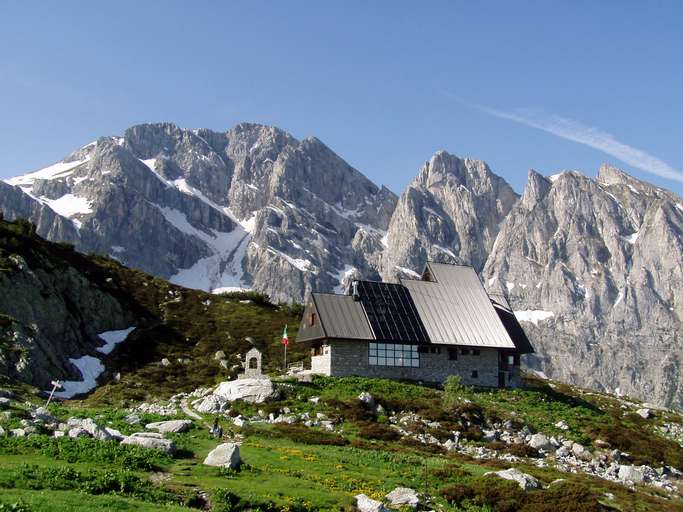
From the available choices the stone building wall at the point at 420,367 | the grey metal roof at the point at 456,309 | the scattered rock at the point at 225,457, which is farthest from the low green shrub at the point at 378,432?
the grey metal roof at the point at 456,309

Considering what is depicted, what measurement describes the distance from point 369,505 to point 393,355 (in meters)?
41.2

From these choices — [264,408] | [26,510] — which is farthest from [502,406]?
[26,510]

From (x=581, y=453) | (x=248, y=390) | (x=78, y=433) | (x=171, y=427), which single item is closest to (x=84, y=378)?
(x=248, y=390)

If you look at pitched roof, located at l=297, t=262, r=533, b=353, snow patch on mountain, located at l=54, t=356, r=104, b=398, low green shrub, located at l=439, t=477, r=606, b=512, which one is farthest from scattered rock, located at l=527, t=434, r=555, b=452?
snow patch on mountain, located at l=54, t=356, r=104, b=398

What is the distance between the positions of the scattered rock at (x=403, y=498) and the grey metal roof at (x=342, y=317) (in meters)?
35.0

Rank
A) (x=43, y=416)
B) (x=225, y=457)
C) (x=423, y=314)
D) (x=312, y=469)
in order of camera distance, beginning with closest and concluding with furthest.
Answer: (x=225, y=457) < (x=312, y=469) < (x=43, y=416) < (x=423, y=314)

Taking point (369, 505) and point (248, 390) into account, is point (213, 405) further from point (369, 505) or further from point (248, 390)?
point (369, 505)

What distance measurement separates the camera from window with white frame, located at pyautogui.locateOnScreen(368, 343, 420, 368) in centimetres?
6181

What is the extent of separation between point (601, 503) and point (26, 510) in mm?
22634

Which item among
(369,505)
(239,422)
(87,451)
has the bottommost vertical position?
(239,422)

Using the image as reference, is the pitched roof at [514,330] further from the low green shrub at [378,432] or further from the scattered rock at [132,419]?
the scattered rock at [132,419]

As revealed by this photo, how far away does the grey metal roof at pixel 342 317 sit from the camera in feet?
199

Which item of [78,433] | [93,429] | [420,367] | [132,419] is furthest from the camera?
[420,367]

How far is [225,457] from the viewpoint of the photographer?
1006 inches
